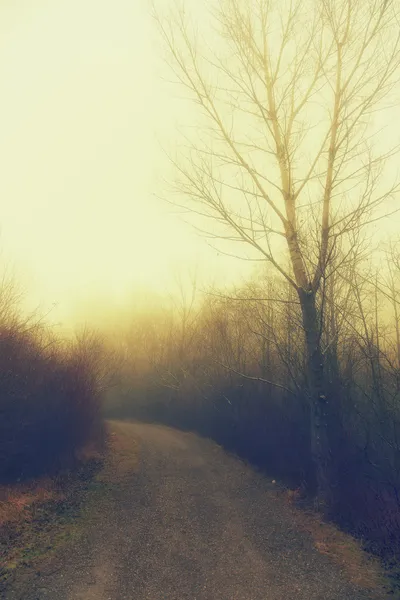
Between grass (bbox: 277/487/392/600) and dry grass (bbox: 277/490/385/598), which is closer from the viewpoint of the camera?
grass (bbox: 277/487/392/600)

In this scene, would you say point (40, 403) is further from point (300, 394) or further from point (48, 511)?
point (300, 394)

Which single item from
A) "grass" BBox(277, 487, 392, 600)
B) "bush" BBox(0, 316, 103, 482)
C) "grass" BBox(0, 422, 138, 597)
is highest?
"bush" BBox(0, 316, 103, 482)

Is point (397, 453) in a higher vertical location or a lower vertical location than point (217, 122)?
lower

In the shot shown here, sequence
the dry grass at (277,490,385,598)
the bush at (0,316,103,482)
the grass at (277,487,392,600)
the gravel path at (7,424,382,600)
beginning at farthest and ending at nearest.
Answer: the bush at (0,316,103,482) → the dry grass at (277,490,385,598) → the grass at (277,487,392,600) → the gravel path at (7,424,382,600)

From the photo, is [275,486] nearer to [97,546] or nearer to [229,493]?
[229,493]

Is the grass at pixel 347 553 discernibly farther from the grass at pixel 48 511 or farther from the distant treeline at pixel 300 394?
the grass at pixel 48 511

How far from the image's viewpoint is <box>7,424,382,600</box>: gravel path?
6258 millimetres

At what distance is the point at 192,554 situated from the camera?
24.7ft

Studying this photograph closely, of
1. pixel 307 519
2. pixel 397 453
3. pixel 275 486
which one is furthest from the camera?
pixel 275 486

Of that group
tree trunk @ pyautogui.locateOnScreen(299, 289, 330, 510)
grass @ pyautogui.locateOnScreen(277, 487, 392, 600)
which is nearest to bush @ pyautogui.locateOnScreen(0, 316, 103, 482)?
grass @ pyautogui.locateOnScreen(277, 487, 392, 600)

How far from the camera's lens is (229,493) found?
1155cm

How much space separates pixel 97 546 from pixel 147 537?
3.28 ft

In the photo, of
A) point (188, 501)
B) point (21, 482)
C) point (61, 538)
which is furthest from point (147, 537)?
point (21, 482)

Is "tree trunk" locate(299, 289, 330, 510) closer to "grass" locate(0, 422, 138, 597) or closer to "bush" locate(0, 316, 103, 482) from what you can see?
"grass" locate(0, 422, 138, 597)
